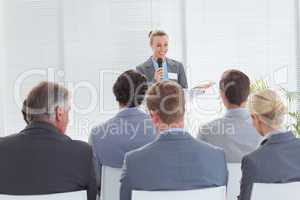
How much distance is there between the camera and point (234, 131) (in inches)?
117

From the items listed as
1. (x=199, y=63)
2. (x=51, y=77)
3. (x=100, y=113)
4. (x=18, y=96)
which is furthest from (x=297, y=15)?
(x=18, y=96)

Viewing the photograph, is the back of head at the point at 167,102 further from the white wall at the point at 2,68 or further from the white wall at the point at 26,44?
the white wall at the point at 2,68

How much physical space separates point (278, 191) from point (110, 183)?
3.56 feet

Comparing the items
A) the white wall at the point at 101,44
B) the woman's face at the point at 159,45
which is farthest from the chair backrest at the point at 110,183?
the white wall at the point at 101,44

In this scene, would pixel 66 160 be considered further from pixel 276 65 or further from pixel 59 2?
pixel 276 65

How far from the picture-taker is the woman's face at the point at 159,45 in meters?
5.10

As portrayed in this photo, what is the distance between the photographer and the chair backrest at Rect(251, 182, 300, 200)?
6.90 feet

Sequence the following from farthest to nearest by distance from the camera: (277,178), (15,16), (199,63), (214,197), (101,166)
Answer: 1. (199,63)
2. (15,16)
3. (101,166)
4. (277,178)
5. (214,197)

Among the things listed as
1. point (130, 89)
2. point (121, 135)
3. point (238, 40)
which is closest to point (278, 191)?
point (121, 135)

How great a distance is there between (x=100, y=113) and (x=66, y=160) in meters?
4.28

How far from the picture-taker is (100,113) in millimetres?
6480

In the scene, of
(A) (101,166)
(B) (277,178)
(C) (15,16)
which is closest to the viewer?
(B) (277,178)

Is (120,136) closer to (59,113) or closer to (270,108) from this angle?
(59,113)

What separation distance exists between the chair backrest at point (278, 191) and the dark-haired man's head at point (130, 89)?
1.17 m
